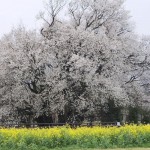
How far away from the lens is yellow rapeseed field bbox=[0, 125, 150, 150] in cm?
1551

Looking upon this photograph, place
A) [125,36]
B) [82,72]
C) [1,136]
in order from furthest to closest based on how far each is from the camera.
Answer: [125,36] < [82,72] < [1,136]

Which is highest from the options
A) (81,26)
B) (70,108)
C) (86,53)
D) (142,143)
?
(81,26)

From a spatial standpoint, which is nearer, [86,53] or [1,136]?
[1,136]

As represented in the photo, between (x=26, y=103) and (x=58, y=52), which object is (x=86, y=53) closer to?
(x=58, y=52)

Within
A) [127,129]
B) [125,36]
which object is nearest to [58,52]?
[125,36]

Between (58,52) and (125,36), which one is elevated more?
(125,36)

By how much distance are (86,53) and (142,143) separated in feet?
56.0

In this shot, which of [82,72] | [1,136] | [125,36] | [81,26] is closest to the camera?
[1,136]

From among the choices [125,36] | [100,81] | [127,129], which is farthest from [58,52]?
[127,129]

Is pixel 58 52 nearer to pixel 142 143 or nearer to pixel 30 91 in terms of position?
pixel 30 91

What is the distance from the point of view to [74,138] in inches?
631

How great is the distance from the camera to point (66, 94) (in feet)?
104

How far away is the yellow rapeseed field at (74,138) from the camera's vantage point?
50.9ft

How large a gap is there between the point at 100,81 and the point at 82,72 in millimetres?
1741
